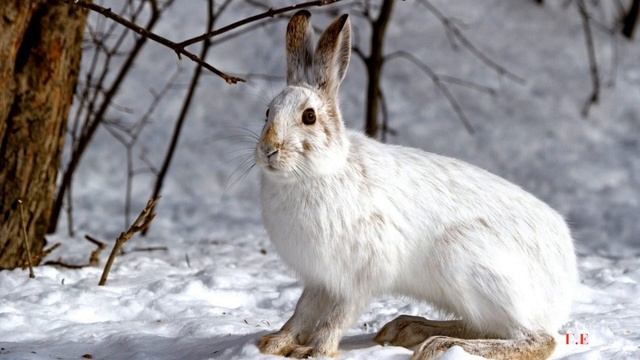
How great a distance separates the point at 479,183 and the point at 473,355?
1.95ft

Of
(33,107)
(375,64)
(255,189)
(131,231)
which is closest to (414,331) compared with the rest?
(131,231)

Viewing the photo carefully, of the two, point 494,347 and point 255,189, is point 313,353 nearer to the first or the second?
point 494,347

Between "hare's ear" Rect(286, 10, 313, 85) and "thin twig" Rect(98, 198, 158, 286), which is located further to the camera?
"thin twig" Rect(98, 198, 158, 286)

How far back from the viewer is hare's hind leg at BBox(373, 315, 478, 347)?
3.45m

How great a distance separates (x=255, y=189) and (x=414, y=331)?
18.3 ft

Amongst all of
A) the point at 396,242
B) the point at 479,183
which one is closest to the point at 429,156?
the point at 479,183

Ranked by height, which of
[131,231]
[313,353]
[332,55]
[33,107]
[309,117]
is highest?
[332,55]

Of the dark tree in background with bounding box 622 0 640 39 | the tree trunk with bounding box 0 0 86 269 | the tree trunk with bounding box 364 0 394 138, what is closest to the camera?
the tree trunk with bounding box 0 0 86 269

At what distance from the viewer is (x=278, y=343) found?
3311mm

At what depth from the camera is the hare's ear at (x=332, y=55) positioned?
3223mm

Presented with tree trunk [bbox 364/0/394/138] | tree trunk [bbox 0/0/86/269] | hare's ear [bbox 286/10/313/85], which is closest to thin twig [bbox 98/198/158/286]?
tree trunk [bbox 0/0/86/269]

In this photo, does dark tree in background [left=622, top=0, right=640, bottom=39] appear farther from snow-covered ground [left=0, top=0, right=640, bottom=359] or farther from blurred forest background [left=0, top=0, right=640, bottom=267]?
snow-covered ground [left=0, top=0, right=640, bottom=359]

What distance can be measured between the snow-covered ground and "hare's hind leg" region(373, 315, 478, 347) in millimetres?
65

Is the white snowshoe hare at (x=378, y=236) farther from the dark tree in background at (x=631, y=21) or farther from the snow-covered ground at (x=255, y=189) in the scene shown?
the dark tree in background at (x=631, y=21)
